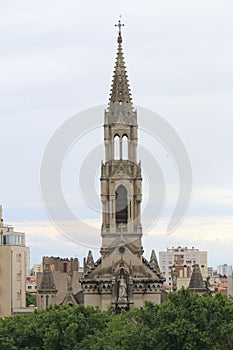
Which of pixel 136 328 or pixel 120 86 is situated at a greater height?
pixel 120 86

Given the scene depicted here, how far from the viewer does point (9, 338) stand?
114250mm

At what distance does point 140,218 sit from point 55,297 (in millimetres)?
14441

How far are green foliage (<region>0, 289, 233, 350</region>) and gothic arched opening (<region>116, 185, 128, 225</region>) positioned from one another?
72.4 feet

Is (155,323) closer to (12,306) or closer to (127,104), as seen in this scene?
(127,104)

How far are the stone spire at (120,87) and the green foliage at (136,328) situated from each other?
32.4 m

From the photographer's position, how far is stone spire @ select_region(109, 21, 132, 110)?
14525 cm

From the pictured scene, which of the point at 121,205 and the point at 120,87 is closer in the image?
the point at 121,205

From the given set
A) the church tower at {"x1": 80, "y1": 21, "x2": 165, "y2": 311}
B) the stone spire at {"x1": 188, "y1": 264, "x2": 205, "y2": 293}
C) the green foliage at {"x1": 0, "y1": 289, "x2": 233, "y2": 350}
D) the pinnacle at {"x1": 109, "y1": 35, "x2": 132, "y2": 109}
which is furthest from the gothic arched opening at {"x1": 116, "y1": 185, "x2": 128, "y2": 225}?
the green foliage at {"x1": 0, "y1": 289, "x2": 233, "y2": 350}

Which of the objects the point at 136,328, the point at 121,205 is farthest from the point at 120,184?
the point at 136,328

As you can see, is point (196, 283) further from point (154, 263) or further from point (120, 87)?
point (120, 87)

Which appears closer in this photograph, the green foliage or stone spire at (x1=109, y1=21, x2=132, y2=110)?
the green foliage

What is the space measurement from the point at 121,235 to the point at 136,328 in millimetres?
34608

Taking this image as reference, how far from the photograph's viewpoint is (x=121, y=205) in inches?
5595

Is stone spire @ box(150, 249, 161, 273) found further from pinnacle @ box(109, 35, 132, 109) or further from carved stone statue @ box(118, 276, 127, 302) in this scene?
pinnacle @ box(109, 35, 132, 109)
